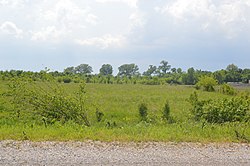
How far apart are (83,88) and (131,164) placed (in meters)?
5.93

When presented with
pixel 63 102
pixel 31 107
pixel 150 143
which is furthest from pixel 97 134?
pixel 31 107

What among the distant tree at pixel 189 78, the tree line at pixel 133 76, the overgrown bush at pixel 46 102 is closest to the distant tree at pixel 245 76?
the tree line at pixel 133 76

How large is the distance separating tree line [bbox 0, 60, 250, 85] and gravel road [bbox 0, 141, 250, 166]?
5079mm

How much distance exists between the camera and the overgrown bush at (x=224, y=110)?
11.4 m

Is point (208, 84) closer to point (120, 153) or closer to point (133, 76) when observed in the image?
point (120, 153)

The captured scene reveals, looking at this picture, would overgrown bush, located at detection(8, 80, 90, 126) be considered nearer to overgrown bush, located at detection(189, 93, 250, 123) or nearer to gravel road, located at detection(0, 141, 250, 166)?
gravel road, located at detection(0, 141, 250, 166)

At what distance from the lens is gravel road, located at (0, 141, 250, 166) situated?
5.49 meters

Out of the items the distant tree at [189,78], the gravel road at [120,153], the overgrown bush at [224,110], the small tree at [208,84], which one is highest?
the distant tree at [189,78]

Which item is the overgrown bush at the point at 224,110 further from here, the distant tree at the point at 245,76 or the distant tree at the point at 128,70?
the distant tree at the point at 128,70

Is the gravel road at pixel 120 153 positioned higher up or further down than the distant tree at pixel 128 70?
further down

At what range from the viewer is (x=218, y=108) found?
461 inches

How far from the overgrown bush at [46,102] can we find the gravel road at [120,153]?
386cm

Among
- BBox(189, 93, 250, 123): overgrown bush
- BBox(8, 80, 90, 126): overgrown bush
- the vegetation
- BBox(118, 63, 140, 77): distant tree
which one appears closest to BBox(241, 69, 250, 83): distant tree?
BBox(118, 63, 140, 77): distant tree

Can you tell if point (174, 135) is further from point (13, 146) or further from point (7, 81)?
point (7, 81)
